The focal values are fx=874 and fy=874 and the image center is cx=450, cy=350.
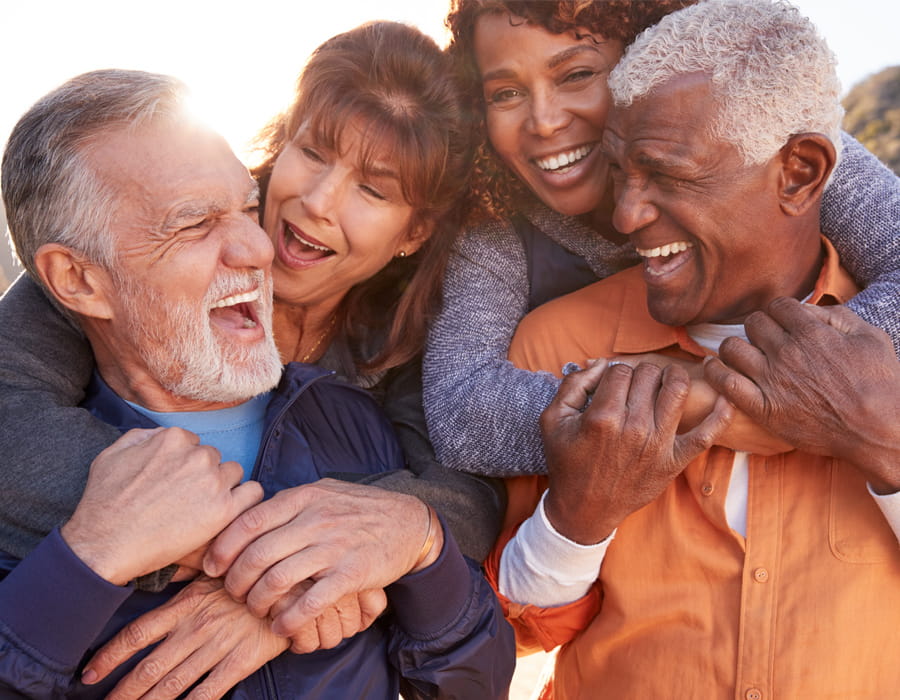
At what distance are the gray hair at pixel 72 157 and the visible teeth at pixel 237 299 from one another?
287mm

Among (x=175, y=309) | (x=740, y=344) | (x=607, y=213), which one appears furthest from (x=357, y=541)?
(x=607, y=213)

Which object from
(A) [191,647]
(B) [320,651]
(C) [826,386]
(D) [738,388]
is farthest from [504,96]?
(A) [191,647]

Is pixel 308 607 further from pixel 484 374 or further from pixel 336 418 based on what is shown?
pixel 484 374

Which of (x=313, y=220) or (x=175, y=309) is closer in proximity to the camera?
(x=175, y=309)

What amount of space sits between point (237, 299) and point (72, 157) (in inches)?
21.1

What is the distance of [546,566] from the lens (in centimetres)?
226

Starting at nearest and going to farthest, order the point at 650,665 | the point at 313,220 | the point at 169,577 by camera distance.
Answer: the point at 169,577
the point at 650,665
the point at 313,220

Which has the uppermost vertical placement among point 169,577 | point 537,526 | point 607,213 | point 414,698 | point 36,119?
point 36,119

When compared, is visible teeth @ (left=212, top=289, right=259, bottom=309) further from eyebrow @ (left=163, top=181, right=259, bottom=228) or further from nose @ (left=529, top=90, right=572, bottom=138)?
nose @ (left=529, top=90, right=572, bottom=138)

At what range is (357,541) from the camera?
6.59ft

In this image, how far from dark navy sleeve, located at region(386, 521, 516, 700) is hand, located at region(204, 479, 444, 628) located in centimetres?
7

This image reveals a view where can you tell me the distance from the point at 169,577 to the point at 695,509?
1300 millimetres

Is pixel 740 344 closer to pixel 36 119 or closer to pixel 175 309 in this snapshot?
pixel 175 309

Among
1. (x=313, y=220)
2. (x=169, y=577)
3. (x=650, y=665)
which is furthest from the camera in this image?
(x=313, y=220)
